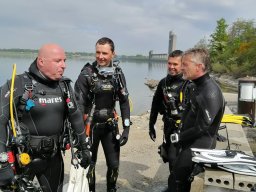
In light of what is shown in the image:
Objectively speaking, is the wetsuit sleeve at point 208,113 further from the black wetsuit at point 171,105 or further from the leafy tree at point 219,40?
the leafy tree at point 219,40

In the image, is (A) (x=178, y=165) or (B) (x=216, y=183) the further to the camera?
(A) (x=178, y=165)

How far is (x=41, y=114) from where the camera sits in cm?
291

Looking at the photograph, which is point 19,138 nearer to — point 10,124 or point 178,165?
point 10,124

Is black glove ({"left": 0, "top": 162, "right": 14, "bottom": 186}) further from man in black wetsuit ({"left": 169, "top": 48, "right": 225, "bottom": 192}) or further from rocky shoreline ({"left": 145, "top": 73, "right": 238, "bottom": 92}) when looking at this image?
rocky shoreline ({"left": 145, "top": 73, "right": 238, "bottom": 92})

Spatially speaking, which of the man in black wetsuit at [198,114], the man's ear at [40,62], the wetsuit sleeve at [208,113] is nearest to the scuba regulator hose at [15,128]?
the man's ear at [40,62]

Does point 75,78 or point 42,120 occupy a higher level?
point 42,120

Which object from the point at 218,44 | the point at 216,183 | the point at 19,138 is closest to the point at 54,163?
the point at 19,138

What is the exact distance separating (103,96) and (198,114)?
4.72 feet

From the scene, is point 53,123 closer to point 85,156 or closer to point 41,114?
point 41,114

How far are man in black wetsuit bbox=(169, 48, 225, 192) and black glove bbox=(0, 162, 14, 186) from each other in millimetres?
1498

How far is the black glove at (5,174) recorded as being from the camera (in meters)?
2.64

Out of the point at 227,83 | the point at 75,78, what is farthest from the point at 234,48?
the point at 75,78

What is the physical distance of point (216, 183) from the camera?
8.27 ft

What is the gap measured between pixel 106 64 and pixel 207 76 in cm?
149
